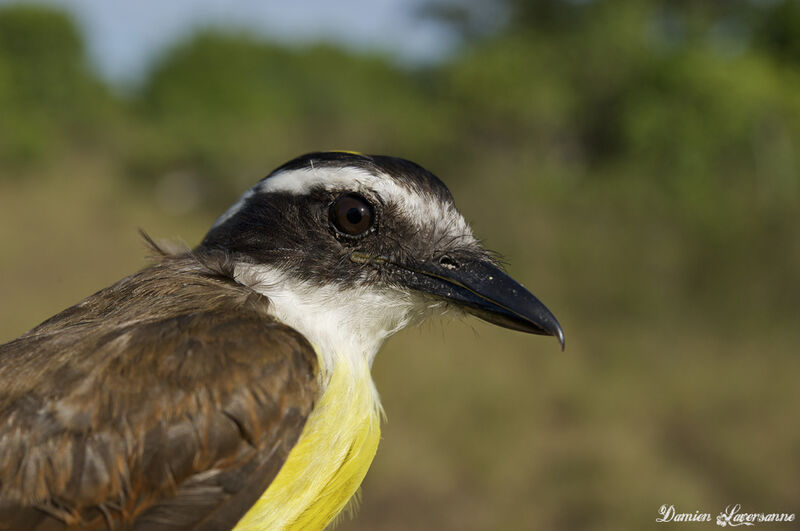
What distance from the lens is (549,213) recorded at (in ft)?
58.6

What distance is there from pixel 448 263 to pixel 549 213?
15711mm

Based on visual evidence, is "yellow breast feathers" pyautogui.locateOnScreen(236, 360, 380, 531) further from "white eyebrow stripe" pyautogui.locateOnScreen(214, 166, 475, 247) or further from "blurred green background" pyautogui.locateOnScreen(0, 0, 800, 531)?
"blurred green background" pyautogui.locateOnScreen(0, 0, 800, 531)

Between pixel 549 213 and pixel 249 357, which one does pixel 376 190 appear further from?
pixel 549 213

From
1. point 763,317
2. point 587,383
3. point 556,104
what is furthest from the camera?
point 556,104

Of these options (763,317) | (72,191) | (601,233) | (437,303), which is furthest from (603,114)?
(437,303)

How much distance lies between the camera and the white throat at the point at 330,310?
242cm

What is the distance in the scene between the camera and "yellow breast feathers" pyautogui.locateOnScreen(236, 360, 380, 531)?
2145 mm

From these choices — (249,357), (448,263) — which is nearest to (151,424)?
(249,357)

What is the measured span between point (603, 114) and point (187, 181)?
17.1 meters

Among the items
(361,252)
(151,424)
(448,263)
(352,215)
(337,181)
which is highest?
(337,181)

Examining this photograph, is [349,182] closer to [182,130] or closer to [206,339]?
[206,339]

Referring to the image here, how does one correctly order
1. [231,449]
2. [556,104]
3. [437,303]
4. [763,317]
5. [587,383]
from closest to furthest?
[231,449], [437,303], [587,383], [763,317], [556,104]

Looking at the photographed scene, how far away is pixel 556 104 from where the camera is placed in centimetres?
2389

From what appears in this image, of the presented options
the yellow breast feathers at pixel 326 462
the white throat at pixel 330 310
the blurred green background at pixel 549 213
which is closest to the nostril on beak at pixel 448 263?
the white throat at pixel 330 310
